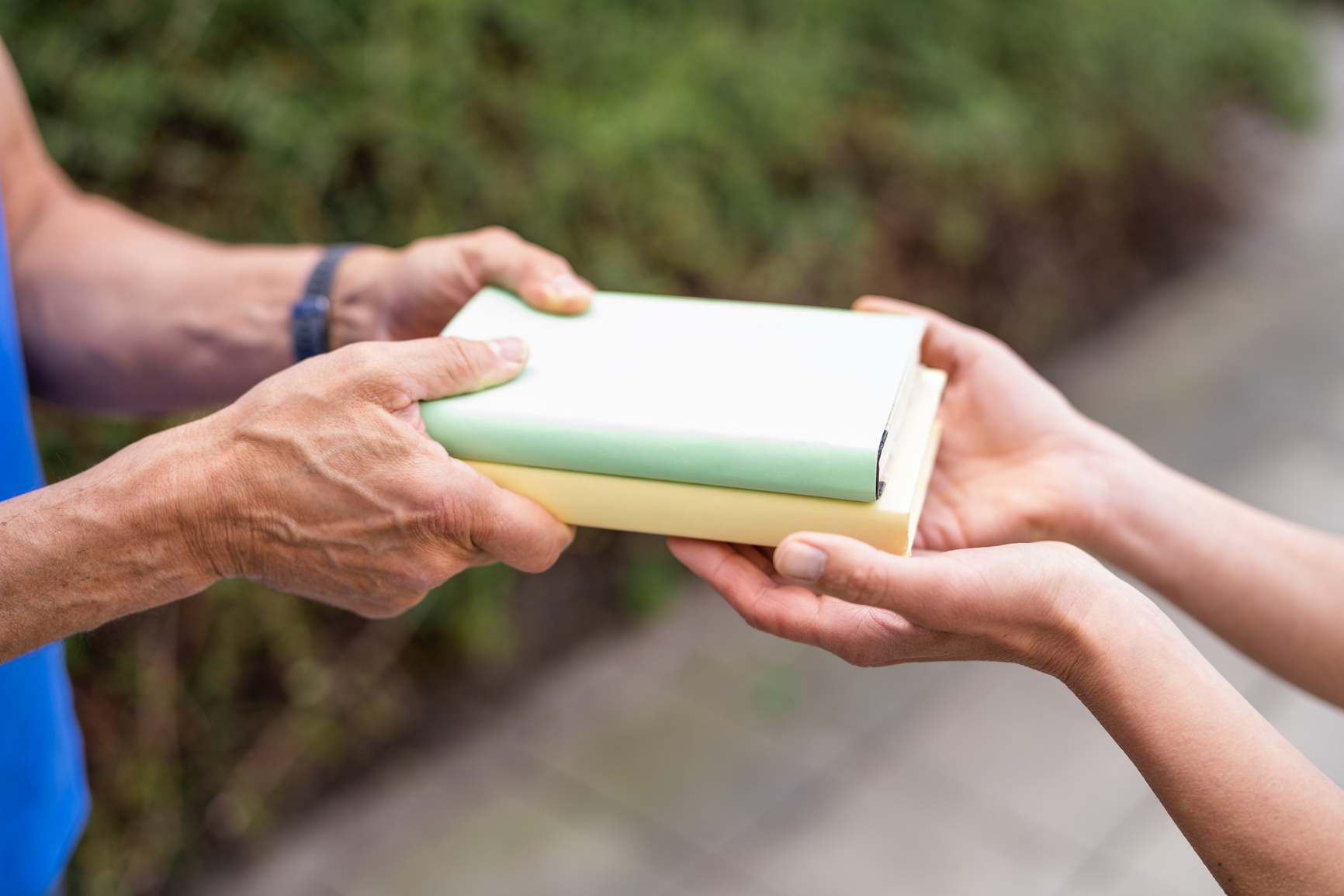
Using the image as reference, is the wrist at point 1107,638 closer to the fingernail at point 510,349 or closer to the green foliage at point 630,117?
the fingernail at point 510,349

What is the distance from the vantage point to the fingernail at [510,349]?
1.06 metres

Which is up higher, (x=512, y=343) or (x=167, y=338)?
(x=512, y=343)

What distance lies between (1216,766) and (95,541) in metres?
A: 1.03

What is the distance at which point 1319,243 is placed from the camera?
5152 mm

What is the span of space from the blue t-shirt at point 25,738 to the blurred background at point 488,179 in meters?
0.79

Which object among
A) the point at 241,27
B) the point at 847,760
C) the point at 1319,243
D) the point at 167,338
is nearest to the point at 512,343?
the point at 167,338

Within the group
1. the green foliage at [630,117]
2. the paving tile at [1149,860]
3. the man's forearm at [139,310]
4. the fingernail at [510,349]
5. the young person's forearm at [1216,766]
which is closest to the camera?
the young person's forearm at [1216,766]

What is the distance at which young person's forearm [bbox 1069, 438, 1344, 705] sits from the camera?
1173 mm

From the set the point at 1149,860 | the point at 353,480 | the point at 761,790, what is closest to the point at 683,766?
the point at 761,790

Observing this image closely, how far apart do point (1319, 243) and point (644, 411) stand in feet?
17.7

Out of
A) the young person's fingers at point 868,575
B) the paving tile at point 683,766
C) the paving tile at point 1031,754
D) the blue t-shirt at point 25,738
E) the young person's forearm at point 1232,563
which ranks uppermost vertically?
the young person's fingers at point 868,575

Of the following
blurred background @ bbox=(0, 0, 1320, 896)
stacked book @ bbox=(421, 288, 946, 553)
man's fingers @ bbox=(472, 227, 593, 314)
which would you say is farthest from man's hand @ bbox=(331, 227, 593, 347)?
blurred background @ bbox=(0, 0, 1320, 896)

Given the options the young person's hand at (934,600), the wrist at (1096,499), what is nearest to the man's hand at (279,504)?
the young person's hand at (934,600)

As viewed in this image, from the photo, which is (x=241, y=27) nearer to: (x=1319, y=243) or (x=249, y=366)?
(x=249, y=366)
